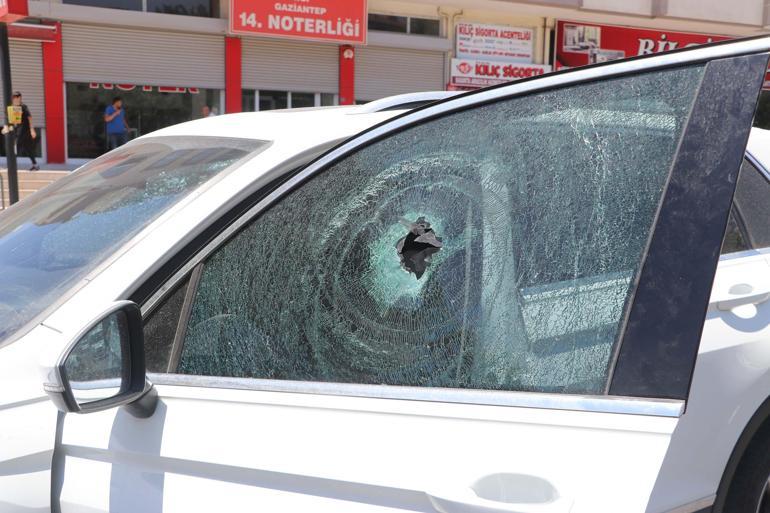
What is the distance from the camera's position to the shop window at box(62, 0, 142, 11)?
52.9 ft

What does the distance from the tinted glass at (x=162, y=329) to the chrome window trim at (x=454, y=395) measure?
0.04 meters

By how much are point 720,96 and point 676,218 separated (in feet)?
0.74

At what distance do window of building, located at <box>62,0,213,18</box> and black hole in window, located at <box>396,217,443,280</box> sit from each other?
16.5 metres

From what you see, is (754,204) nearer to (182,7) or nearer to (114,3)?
(114,3)

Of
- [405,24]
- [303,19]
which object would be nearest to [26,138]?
[303,19]

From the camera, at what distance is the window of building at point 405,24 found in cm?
1930

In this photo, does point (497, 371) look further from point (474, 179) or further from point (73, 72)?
point (73, 72)

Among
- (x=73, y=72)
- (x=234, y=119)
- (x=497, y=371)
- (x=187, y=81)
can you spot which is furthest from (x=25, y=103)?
(x=497, y=371)

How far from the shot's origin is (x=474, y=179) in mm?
1616

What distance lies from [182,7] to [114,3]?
1462mm

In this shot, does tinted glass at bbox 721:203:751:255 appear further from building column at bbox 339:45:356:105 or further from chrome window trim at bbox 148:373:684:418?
building column at bbox 339:45:356:105

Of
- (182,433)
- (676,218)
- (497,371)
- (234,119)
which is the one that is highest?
(234,119)

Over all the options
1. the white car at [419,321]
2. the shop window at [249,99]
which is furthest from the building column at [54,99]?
the white car at [419,321]

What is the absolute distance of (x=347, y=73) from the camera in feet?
62.7
